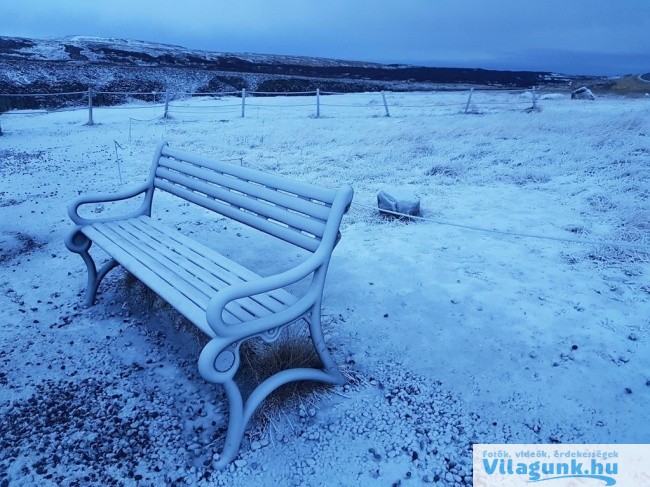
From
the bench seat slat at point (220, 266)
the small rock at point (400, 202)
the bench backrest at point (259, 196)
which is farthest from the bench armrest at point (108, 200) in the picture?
the small rock at point (400, 202)

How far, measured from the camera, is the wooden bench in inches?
78.1

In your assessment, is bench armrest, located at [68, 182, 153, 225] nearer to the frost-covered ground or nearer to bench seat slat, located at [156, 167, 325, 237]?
bench seat slat, located at [156, 167, 325, 237]

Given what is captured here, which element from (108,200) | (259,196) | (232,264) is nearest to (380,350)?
(232,264)

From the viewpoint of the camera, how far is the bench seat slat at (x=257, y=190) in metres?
2.34

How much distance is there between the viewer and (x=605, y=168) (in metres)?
7.55

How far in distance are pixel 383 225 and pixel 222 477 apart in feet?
11.4

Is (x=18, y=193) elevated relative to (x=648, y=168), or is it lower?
lower

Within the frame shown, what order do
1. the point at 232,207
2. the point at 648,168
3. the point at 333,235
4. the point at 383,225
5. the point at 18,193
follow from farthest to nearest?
the point at 648,168, the point at 18,193, the point at 383,225, the point at 232,207, the point at 333,235

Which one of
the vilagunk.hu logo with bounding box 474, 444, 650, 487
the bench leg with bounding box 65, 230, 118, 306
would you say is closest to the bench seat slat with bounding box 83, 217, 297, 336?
the bench leg with bounding box 65, 230, 118, 306

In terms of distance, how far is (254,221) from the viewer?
109 inches

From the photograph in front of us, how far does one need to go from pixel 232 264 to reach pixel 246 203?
377 millimetres

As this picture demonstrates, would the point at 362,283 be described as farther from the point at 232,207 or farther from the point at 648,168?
the point at 648,168

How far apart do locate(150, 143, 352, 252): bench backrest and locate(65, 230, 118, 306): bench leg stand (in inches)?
27.2

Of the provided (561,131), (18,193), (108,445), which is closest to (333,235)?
(108,445)
